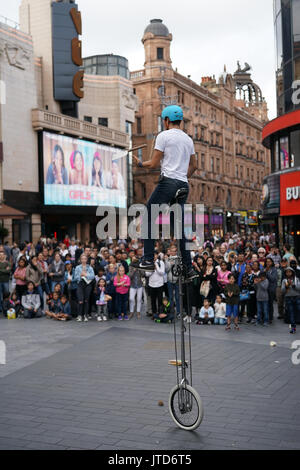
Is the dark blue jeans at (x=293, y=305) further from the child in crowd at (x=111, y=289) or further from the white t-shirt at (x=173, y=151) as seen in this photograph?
the white t-shirt at (x=173, y=151)

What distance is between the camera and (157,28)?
54500 millimetres

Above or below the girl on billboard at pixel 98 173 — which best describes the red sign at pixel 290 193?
below

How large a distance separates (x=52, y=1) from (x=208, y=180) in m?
28.9

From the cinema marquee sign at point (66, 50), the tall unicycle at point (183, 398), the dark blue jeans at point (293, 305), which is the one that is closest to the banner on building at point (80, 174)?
the cinema marquee sign at point (66, 50)

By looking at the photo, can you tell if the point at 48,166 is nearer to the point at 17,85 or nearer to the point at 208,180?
the point at 17,85

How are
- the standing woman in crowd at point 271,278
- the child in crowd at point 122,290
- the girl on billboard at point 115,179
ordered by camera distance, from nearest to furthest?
the standing woman in crowd at point 271,278 < the child in crowd at point 122,290 < the girl on billboard at point 115,179

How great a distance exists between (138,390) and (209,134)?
57.7 metres

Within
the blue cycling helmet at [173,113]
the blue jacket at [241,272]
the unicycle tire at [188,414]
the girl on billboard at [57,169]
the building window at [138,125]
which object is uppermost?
the building window at [138,125]

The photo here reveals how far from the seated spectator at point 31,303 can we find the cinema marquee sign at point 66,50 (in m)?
27.2

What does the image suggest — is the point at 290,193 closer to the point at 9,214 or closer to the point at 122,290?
the point at 122,290

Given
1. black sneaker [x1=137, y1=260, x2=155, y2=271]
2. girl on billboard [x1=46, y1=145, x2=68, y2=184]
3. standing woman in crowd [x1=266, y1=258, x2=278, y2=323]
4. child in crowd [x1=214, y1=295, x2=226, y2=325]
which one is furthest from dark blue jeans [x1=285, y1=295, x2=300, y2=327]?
girl on billboard [x1=46, y1=145, x2=68, y2=184]

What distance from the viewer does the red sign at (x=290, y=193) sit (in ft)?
74.6

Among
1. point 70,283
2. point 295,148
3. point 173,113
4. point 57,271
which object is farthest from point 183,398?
point 295,148
